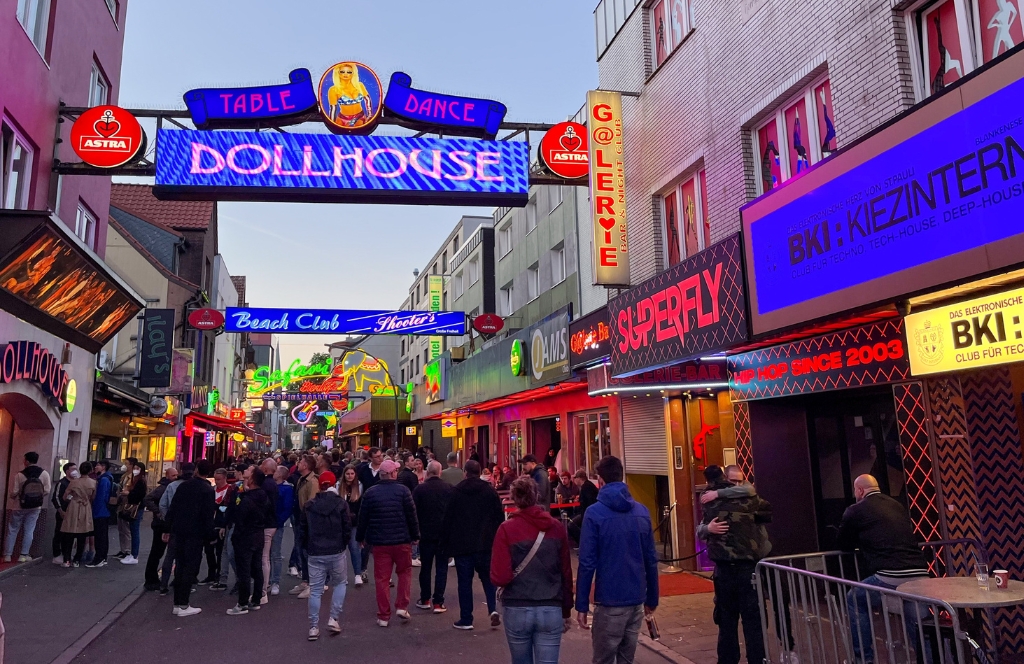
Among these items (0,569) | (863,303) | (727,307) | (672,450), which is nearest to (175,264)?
(0,569)

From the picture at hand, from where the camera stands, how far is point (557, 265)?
21.2 meters

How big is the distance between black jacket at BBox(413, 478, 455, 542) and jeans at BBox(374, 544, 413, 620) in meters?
0.75

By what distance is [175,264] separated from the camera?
3288 centimetres

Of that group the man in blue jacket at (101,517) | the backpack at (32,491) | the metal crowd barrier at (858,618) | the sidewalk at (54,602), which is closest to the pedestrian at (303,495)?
the sidewalk at (54,602)

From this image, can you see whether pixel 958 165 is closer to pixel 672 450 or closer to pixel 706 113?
pixel 706 113

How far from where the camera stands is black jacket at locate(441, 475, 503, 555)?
28.4ft

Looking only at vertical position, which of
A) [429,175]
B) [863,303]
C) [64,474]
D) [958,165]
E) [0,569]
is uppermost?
[429,175]

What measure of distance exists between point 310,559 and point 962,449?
22.7 ft

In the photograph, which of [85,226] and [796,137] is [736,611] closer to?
[796,137]

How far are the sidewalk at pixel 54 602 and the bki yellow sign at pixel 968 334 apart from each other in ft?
29.4

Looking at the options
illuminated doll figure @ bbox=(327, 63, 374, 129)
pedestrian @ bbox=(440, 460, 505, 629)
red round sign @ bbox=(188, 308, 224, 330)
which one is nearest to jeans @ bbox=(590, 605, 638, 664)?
pedestrian @ bbox=(440, 460, 505, 629)

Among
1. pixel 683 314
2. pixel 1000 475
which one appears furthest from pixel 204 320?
pixel 1000 475

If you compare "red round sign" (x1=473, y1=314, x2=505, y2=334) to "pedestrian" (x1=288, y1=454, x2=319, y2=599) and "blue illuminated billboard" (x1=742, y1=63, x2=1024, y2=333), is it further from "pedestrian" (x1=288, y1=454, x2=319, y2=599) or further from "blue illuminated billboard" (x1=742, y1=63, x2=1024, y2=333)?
Result: "blue illuminated billboard" (x1=742, y1=63, x2=1024, y2=333)

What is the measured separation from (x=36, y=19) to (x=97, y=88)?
3873 mm
